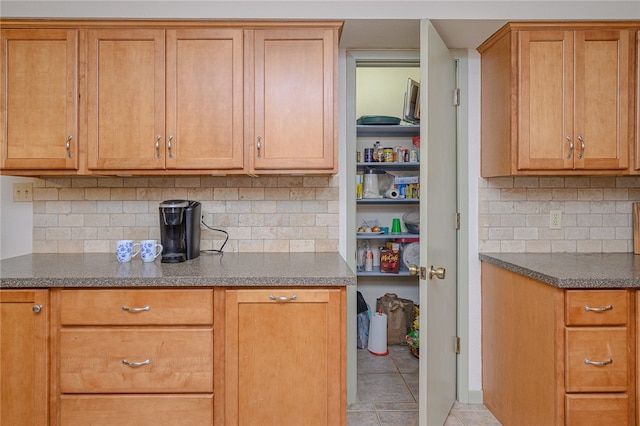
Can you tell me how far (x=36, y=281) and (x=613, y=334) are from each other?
7.64 ft

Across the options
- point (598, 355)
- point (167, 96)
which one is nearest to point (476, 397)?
point (598, 355)

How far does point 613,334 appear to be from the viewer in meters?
1.65

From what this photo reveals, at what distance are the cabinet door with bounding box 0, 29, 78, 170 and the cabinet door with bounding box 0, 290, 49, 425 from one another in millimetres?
745

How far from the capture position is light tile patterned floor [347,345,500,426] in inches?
87.5

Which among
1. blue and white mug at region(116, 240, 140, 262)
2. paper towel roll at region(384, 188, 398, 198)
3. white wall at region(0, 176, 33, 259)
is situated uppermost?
paper towel roll at region(384, 188, 398, 198)

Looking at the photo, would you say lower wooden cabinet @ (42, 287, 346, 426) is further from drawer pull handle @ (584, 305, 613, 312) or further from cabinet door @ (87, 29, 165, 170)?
drawer pull handle @ (584, 305, 613, 312)

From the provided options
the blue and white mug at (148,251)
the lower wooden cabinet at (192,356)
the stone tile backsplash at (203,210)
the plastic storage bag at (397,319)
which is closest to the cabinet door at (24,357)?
the lower wooden cabinet at (192,356)

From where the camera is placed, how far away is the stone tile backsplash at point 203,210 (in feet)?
7.47

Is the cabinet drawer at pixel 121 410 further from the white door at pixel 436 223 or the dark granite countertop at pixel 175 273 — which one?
the white door at pixel 436 223

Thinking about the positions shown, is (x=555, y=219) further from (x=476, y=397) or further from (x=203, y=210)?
(x=203, y=210)

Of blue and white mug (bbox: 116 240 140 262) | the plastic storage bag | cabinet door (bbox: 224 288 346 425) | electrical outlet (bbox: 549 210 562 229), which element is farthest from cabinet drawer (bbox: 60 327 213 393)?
the plastic storage bag

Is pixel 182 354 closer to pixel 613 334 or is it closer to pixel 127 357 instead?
pixel 127 357

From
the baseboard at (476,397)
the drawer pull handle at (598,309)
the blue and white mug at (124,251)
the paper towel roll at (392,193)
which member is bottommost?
the baseboard at (476,397)

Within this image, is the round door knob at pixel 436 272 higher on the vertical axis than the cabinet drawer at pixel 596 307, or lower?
higher
